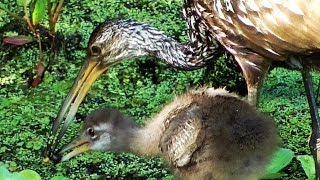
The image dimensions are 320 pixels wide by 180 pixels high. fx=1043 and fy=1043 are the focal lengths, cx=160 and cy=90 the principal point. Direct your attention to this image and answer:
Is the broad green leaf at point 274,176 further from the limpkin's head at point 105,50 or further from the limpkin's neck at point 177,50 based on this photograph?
the limpkin's head at point 105,50

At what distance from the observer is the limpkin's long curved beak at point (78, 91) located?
16.2 feet

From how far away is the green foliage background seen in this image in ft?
16.0

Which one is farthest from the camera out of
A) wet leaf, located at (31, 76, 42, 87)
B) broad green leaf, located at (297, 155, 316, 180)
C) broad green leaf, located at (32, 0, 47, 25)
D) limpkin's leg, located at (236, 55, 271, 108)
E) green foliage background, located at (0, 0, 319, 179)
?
wet leaf, located at (31, 76, 42, 87)

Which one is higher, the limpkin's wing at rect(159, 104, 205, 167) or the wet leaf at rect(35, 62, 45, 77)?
the limpkin's wing at rect(159, 104, 205, 167)

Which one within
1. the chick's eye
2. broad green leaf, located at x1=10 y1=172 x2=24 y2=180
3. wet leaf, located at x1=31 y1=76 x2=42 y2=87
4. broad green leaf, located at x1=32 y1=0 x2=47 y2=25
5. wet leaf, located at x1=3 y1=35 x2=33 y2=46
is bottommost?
broad green leaf, located at x1=10 y1=172 x2=24 y2=180

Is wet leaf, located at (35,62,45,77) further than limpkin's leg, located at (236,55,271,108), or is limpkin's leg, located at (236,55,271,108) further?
wet leaf, located at (35,62,45,77)

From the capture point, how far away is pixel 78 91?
4.96 metres

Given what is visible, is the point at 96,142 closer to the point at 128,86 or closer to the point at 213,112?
the point at 213,112

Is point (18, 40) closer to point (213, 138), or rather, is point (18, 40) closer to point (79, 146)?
point (79, 146)

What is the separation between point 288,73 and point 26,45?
4.73ft

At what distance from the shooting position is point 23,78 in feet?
18.2

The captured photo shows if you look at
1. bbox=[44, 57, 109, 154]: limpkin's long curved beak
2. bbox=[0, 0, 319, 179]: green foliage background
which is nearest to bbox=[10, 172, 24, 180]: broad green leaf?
bbox=[0, 0, 319, 179]: green foliage background

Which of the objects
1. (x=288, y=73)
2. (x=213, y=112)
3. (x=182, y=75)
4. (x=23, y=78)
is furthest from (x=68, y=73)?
(x=213, y=112)

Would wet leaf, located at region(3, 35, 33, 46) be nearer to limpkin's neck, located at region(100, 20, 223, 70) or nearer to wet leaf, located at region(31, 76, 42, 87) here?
wet leaf, located at region(31, 76, 42, 87)
